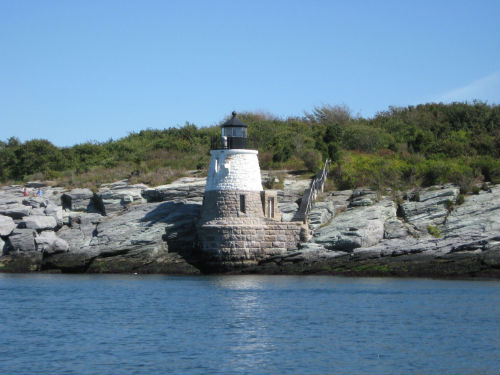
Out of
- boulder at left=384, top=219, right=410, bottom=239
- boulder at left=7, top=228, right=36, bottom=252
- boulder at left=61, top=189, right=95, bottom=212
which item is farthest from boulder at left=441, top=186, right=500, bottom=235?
boulder at left=7, top=228, right=36, bottom=252

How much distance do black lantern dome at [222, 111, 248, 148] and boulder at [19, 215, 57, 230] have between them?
9.53 meters

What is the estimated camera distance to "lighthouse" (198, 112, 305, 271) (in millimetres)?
37531

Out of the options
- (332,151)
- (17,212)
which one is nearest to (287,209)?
(332,151)

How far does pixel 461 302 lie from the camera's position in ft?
86.8

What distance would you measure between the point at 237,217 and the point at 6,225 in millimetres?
11597

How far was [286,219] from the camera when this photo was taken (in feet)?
131

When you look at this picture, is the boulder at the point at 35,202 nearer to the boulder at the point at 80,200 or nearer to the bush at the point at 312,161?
the boulder at the point at 80,200

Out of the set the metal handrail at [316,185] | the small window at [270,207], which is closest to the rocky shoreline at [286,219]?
the metal handrail at [316,185]

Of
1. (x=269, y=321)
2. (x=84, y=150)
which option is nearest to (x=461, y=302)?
(x=269, y=321)

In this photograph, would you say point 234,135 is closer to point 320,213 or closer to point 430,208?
point 320,213

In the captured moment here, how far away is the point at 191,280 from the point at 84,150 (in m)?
23.9

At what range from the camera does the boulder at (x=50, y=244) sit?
1550 inches

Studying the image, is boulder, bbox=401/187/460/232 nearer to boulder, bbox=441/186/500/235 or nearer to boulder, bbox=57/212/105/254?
boulder, bbox=441/186/500/235

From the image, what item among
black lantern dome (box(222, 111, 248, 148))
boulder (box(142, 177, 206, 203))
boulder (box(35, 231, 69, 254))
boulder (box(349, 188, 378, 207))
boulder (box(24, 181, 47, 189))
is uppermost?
black lantern dome (box(222, 111, 248, 148))
